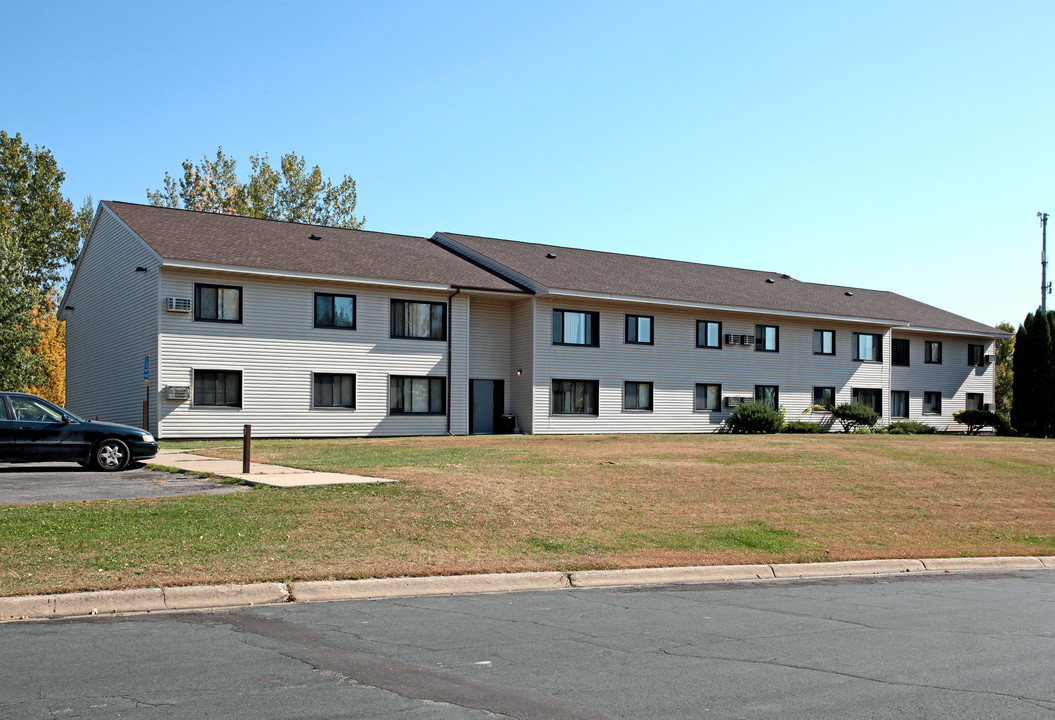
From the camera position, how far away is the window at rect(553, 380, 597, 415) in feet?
118

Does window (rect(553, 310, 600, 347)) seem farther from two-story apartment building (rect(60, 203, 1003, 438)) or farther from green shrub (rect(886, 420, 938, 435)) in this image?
green shrub (rect(886, 420, 938, 435))

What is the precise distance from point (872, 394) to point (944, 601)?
3797 centimetres

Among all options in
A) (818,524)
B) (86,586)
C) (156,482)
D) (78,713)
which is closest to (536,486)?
(818,524)

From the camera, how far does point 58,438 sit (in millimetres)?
17828

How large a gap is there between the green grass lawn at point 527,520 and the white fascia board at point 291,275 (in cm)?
842

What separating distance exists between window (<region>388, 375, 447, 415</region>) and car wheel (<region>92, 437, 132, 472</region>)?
14956 mm

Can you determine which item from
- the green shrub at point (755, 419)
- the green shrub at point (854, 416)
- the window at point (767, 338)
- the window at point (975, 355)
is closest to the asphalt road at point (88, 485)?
the green shrub at point (755, 419)

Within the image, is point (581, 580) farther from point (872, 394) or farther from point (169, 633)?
point (872, 394)

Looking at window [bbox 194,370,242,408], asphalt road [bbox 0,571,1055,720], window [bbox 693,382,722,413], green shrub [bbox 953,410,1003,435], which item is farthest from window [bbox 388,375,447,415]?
green shrub [bbox 953,410,1003,435]

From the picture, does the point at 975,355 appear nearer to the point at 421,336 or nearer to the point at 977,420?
the point at 977,420

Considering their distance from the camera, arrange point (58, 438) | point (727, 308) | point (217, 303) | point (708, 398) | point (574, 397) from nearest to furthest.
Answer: point (58, 438) < point (217, 303) < point (574, 397) < point (727, 308) < point (708, 398)

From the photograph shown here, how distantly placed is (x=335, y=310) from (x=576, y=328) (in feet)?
31.8

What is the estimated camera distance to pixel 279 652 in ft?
22.0

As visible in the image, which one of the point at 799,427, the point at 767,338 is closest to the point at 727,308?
the point at 767,338
